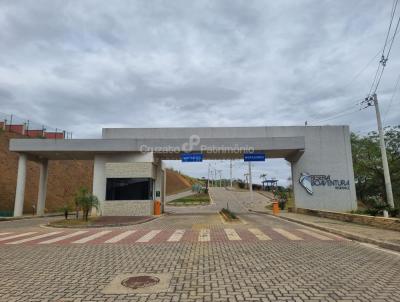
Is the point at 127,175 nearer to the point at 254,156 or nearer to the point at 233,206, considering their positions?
the point at 254,156

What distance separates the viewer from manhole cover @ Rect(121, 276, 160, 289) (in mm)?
6348

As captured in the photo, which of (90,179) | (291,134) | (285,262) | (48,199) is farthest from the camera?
(90,179)

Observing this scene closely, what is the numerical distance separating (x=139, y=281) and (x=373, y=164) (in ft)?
133

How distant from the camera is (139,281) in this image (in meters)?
6.66

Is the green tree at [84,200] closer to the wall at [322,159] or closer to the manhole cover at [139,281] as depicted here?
the wall at [322,159]

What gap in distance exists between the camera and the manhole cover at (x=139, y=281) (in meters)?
6.35

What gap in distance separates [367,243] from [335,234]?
9.34 ft

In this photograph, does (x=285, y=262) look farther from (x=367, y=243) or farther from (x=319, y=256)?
(x=367, y=243)

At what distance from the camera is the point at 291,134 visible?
32.0 meters

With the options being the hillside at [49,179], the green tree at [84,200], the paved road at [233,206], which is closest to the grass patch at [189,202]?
the paved road at [233,206]

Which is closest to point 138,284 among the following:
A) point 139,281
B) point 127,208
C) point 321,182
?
point 139,281

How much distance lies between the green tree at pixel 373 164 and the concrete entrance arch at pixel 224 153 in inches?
348

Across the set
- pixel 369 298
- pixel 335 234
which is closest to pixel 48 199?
pixel 335 234

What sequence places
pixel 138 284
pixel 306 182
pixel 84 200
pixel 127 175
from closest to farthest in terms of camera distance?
pixel 138 284, pixel 84 200, pixel 127 175, pixel 306 182
